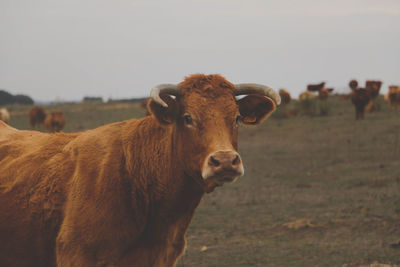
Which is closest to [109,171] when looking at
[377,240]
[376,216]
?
[377,240]

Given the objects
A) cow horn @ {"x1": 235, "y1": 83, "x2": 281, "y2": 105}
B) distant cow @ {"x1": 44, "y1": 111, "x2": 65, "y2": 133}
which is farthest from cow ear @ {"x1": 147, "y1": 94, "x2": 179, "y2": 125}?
distant cow @ {"x1": 44, "y1": 111, "x2": 65, "y2": 133}

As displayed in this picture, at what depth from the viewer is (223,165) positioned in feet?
13.5

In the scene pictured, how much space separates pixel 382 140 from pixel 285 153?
3706 millimetres

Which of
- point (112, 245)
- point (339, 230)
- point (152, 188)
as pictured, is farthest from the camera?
point (339, 230)

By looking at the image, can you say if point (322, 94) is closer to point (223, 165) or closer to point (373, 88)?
point (373, 88)

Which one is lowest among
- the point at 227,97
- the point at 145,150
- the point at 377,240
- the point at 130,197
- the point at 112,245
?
the point at 377,240

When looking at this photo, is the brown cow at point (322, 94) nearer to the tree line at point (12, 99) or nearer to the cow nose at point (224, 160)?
the tree line at point (12, 99)

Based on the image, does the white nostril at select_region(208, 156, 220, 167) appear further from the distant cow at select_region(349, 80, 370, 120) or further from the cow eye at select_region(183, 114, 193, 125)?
the distant cow at select_region(349, 80, 370, 120)

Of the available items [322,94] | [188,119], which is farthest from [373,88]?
[188,119]

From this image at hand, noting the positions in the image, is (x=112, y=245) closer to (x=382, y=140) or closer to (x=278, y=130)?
(x=382, y=140)

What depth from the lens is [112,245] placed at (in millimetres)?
4613

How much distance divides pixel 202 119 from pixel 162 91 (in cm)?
43

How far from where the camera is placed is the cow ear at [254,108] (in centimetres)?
523

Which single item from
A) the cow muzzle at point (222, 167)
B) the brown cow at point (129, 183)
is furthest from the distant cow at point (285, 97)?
the cow muzzle at point (222, 167)
